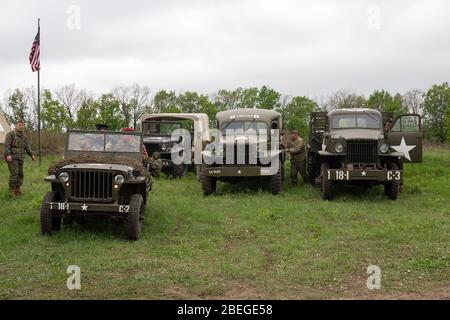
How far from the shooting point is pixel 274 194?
1291 centimetres

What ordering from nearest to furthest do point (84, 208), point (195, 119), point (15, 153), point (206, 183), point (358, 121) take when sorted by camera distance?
point (84, 208) < point (15, 153) < point (206, 183) < point (358, 121) < point (195, 119)

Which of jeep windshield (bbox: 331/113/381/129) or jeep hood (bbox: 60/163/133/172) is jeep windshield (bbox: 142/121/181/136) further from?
jeep hood (bbox: 60/163/133/172)

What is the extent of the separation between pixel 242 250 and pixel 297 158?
7166mm

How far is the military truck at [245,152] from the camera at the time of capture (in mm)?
12766

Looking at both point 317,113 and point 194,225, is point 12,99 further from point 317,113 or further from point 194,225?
point 194,225

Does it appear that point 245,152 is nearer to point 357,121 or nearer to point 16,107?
point 357,121

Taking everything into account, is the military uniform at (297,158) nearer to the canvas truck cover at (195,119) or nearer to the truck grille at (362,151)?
the truck grille at (362,151)

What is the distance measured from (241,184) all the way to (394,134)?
4017 millimetres

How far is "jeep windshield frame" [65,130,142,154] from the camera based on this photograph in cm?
980

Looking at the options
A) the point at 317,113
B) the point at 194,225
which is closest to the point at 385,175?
the point at 317,113

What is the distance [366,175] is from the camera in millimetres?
11773

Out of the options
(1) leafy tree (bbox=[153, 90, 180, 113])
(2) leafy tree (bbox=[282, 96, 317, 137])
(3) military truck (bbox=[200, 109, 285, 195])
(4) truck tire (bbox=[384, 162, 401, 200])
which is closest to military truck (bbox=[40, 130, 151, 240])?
(3) military truck (bbox=[200, 109, 285, 195])

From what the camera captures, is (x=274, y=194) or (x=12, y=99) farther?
(x=12, y=99)

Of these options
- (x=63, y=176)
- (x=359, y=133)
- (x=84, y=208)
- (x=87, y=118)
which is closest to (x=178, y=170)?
(x=359, y=133)
